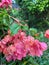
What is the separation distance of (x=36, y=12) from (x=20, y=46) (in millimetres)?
3641

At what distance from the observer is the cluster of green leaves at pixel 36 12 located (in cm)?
526

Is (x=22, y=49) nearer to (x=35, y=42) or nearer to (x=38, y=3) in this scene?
(x=35, y=42)

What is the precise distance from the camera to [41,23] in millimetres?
5578

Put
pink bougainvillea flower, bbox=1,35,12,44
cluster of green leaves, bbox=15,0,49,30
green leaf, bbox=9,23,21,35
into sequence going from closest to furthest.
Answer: green leaf, bbox=9,23,21,35
pink bougainvillea flower, bbox=1,35,12,44
cluster of green leaves, bbox=15,0,49,30

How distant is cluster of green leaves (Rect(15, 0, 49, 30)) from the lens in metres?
5.26

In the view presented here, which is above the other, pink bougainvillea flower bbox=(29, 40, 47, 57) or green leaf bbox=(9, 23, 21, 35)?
green leaf bbox=(9, 23, 21, 35)

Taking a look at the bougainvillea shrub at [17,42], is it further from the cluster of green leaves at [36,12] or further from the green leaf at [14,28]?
the cluster of green leaves at [36,12]

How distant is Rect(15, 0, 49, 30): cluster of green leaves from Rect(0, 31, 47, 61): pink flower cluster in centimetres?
325

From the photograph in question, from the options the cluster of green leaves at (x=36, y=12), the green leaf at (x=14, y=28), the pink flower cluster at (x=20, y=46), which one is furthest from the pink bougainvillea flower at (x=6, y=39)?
the cluster of green leaves at (x=36, y=12)

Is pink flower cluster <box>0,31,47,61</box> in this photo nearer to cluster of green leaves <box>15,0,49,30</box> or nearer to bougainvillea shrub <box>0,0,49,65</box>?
bougainvillea shrub <box>0,0,49,65</box>

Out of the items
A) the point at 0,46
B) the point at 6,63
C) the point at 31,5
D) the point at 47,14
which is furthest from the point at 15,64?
the point at 47,14

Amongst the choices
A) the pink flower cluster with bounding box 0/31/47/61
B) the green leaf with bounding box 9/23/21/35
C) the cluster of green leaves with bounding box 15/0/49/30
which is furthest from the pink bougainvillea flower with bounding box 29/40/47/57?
the cluster of green leaves with bounding box 15/0/49/30

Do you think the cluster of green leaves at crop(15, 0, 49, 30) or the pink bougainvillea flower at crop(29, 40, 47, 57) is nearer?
the pink bougainvillea flower at crop(29, 40, 47, 57)

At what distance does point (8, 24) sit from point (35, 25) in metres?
3.64
